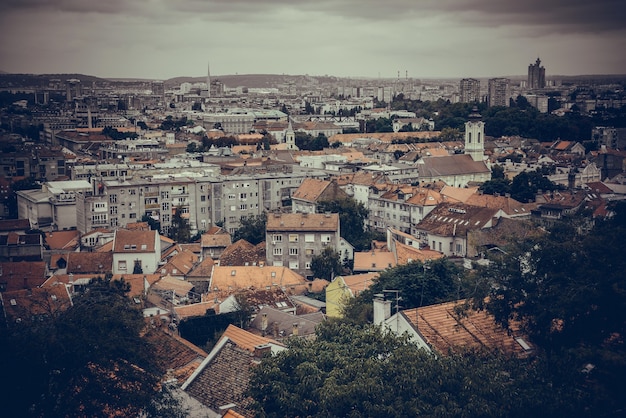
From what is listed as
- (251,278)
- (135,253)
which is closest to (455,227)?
(251,278)

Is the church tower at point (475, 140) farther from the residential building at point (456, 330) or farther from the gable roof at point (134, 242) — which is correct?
the residential building at point (456, 330)

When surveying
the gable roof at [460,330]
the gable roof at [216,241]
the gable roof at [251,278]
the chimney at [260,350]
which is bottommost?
the gable roof at [216,241]

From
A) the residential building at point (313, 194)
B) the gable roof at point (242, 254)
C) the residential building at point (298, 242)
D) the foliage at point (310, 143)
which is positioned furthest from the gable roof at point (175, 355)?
the foliage at point (310, 143)

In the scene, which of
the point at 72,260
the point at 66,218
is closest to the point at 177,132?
the point at 66,218

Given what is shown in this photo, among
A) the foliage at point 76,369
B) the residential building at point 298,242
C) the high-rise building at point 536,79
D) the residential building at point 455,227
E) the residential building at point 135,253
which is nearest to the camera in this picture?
the foliage at point 76,369

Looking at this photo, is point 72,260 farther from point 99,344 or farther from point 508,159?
point 508,159

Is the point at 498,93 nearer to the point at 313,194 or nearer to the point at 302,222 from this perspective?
the point at 313,194
